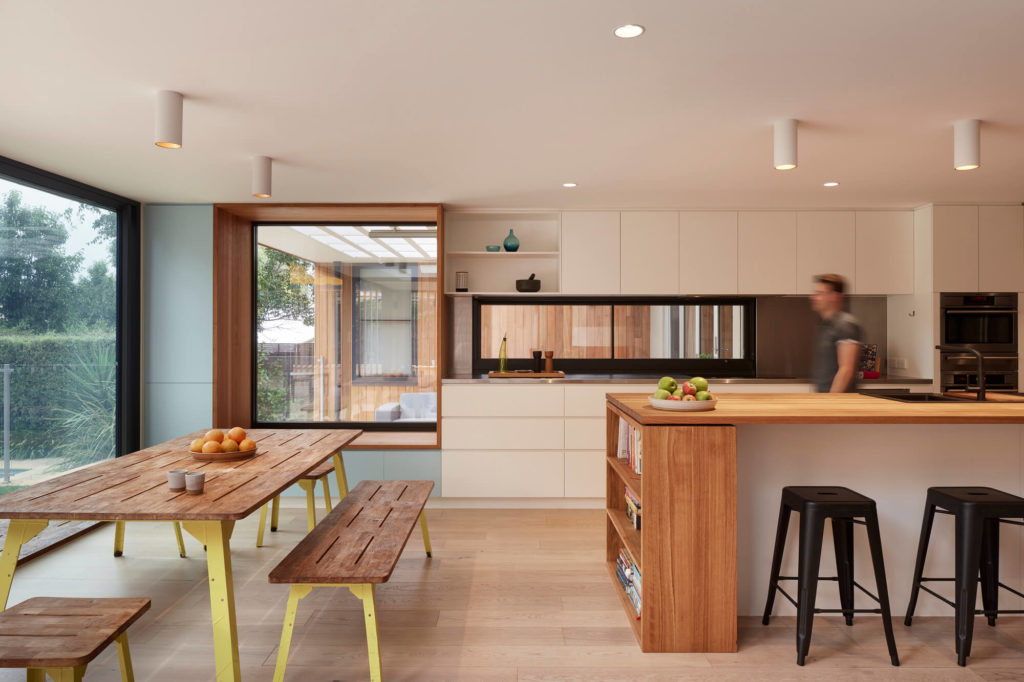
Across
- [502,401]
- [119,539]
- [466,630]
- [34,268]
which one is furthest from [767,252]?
[34,268]

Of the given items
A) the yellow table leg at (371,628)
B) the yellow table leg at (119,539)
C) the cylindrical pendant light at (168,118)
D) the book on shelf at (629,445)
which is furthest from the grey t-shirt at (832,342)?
the yellow table leg at (119,539)

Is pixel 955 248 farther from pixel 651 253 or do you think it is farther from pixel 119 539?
pixel 119 539

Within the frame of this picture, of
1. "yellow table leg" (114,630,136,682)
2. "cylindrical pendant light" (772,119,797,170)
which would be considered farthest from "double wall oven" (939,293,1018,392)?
"yellow table leg" (114,630,136,682)

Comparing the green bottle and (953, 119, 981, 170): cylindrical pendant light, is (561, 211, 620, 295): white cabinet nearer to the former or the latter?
the green bottle

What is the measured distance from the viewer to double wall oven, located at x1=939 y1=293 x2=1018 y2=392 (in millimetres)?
4828

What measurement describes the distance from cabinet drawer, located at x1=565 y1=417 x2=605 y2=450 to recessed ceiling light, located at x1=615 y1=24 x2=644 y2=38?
3140 millimetres

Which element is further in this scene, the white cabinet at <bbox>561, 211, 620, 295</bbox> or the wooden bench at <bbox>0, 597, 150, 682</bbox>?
the white cabinet at <bbox>561, 211, 620, 295</bbox>

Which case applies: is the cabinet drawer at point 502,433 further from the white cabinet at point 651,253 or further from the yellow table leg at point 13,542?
the yellow table leg at point 13,542

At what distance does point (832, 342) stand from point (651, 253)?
1692 millimetres

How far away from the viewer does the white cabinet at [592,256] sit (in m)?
5.07

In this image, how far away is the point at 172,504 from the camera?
2.16 metres

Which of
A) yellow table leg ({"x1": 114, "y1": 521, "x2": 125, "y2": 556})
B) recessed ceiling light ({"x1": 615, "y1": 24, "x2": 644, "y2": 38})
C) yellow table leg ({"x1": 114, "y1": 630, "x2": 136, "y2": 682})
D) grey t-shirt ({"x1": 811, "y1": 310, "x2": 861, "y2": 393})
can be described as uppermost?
recessed ceiling light ({"x1": 615, "y1": 24, "x2": 644, "y2": 38})

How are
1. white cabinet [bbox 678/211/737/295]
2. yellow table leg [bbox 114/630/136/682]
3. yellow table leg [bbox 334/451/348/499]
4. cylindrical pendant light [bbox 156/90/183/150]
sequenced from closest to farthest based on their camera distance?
yellow table leg [bbox 114/630/136/682], cylindrical pendant light [bbox 156/90/183/150], yellow table leg [bbox 334/451/348/499], white cabinet [bbox 678/211/737/295]

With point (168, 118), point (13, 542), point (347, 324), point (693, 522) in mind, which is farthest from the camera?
point (347, 324)
